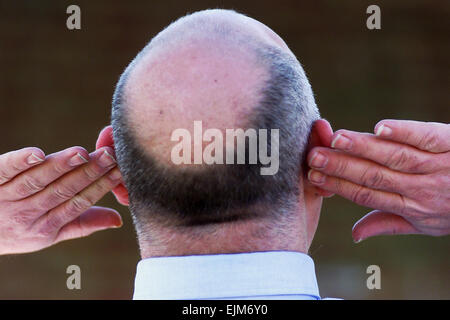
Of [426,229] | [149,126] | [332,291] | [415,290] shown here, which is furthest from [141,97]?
[415,290]

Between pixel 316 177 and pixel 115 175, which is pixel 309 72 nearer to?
pixel 115 175

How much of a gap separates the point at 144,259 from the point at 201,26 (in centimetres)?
38

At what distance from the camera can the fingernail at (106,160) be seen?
114 centimetres

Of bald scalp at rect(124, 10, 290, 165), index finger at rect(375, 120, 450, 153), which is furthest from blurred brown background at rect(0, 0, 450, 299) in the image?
bald scalp at rect(124, 10, 290, 165)

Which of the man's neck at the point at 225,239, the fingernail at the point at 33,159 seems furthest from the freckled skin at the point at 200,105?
the fingernail at the point at 33,159

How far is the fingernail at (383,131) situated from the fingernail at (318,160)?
11 cm

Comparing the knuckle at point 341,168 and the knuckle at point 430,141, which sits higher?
the knuckle at point 430,141

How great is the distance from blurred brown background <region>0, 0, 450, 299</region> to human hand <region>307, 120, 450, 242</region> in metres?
3.28

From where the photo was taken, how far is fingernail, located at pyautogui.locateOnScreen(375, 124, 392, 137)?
103 centimetres

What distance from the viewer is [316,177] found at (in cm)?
102

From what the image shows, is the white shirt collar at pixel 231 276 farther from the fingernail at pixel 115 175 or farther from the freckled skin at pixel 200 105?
the fingernail at pixel 115 175

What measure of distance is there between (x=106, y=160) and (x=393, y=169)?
1.73 feet

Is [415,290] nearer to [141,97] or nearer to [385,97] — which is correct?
[385,97]

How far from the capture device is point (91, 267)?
15.0ft
